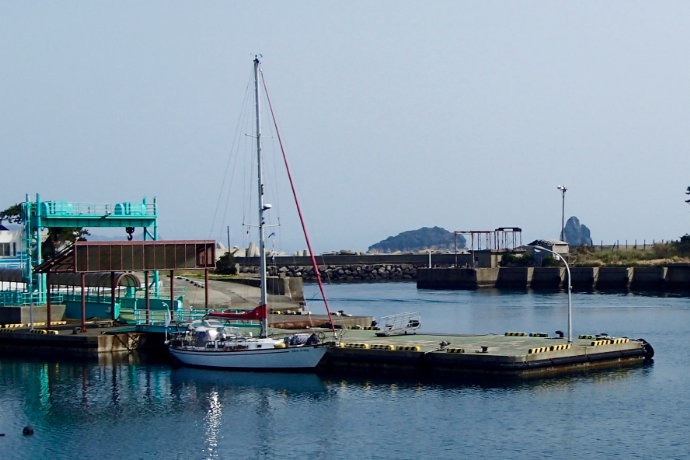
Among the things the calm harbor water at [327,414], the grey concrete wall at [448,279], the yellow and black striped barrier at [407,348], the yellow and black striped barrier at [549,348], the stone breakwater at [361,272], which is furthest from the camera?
the stone breakwater at [361,272]

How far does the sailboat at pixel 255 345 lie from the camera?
5475 cm

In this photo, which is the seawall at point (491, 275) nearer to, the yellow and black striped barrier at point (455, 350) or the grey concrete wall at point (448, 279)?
the grey concrete wall at point (448, 279)

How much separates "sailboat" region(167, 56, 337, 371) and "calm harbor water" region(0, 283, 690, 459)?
75 centimetres

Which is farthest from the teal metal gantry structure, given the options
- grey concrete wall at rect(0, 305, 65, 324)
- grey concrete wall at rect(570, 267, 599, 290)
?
grey concrete wall at rect(570, 267, 599, 290)

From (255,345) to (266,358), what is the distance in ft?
3.16

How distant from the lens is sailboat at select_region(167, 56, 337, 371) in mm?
54750

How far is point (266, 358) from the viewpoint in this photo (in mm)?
55094

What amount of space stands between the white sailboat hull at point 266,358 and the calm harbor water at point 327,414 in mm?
637

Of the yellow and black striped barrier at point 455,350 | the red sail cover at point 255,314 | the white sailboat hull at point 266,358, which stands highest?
the red sail cover at point 255,314

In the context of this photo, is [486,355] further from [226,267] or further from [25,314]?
[226,267]

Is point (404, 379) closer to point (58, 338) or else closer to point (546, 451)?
point (546, 451)

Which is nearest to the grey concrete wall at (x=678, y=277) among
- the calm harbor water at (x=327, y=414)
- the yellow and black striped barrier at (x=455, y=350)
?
the calm harbor water at (x=327, y=414)

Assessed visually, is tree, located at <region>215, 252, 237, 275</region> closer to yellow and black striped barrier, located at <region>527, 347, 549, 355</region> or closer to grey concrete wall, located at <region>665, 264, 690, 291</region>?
grey concrete wall, located at <region>665, 264, 690, 291</region>

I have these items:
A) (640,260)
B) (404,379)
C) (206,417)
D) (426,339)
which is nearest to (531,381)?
(404,379)
